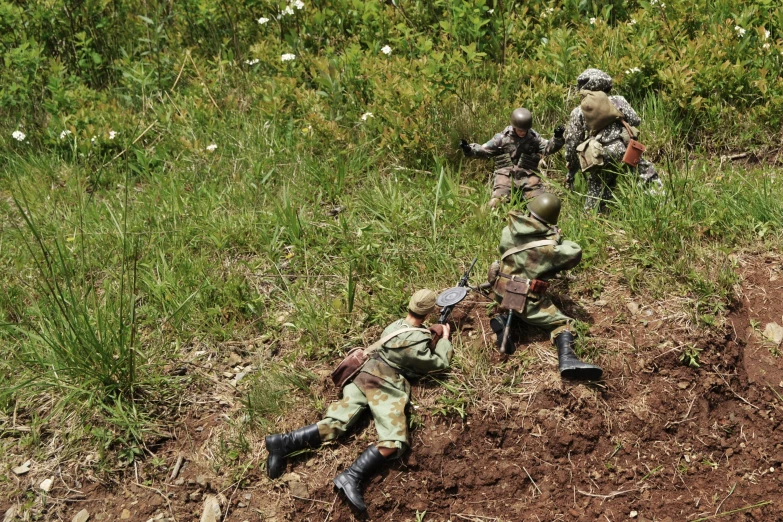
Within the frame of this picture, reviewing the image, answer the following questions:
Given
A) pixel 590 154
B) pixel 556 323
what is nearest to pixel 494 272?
pixel 556 323

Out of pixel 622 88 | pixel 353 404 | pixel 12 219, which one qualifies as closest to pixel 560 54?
pixel 622 88

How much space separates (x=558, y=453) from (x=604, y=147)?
1977 mm

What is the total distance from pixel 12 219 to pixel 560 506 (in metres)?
4.49

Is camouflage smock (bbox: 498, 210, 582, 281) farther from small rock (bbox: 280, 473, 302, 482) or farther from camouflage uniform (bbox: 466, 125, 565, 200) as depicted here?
small rock (bbox: 280, 473, 302, 482)

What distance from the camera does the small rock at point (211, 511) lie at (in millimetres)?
3834

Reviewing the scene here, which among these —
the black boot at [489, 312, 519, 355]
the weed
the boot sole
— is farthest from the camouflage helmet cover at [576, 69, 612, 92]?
the boot sole

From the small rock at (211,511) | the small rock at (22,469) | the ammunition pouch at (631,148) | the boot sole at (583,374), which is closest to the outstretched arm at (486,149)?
the ammunition pouch at (631,148)

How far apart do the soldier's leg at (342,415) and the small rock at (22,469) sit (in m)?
1.72

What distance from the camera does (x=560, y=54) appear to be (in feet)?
18.5

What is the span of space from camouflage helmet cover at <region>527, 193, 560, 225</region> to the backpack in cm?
86

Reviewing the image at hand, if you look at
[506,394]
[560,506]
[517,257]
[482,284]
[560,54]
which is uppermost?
[560,54]

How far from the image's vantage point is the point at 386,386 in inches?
153

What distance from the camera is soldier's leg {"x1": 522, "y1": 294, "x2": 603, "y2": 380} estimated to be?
3.87 metres

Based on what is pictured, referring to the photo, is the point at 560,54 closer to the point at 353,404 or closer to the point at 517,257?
the point at 517,257
